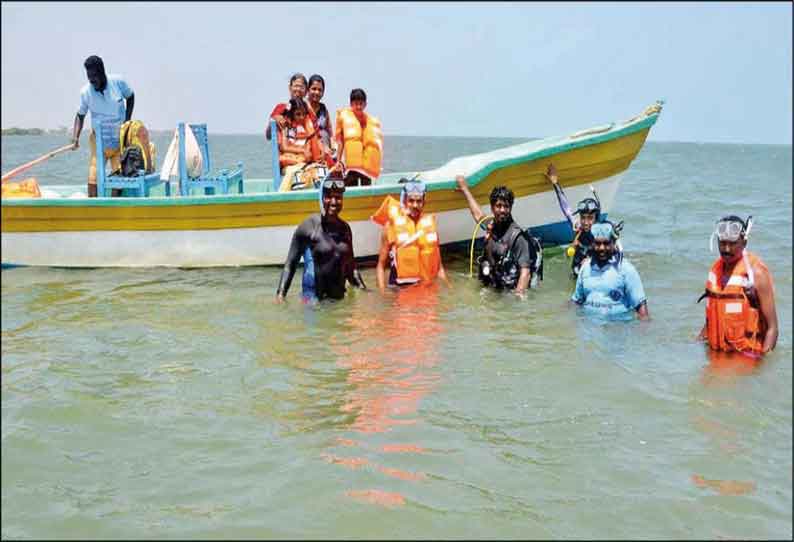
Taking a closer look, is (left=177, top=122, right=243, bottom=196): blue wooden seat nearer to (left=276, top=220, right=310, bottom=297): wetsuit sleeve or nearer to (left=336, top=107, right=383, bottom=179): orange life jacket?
(left=336, top=107, right=383, bottom=179): orange life jacket

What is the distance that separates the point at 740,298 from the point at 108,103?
6.76 metres

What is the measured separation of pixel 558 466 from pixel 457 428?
66cm

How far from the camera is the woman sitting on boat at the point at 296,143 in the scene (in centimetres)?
916

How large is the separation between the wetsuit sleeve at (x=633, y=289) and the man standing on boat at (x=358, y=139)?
12.1 ft

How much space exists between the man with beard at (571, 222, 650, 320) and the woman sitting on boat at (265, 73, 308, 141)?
13.1 feet

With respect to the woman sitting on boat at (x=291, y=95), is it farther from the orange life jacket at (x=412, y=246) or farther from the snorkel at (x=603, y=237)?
the snorkel at (x=603, y=237)

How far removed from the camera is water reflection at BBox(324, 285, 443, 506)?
387 cm

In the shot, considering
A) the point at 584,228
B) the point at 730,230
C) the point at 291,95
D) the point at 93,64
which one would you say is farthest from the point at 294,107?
the point at 730,230

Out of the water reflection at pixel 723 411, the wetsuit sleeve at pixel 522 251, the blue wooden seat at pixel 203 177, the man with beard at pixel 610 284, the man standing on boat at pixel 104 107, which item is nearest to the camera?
the water reflection at pixel 723 411

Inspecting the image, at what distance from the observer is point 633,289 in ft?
21.2

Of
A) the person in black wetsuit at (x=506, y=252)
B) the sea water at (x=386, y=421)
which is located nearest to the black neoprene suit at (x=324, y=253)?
the sea water at (x=386, y=421)

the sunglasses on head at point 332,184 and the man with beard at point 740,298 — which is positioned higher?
the sunglasses on head at point 332,184

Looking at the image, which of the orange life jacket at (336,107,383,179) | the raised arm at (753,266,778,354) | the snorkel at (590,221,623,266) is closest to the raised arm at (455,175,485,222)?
the orange life jacket at (336,107,383,179)

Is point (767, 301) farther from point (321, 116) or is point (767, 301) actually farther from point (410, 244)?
point (321, 116)
